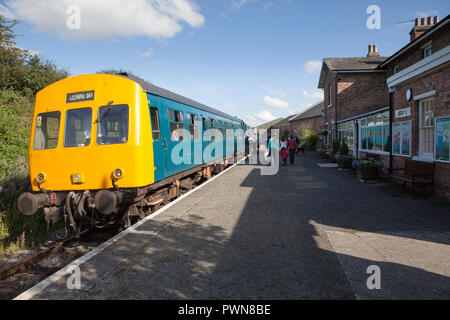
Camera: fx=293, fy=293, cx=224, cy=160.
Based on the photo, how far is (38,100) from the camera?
581cm

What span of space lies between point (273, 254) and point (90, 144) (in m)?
3.67

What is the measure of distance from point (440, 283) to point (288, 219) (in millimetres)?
2869

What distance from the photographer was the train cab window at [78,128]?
536 cm

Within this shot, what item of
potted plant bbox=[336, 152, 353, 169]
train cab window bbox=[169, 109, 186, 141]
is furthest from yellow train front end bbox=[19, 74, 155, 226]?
potted plant bbox=[336, 152, 353, 169]

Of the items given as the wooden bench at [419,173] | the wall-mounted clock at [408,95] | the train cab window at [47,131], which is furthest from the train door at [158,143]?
the wall-mounted clock at [408,95]

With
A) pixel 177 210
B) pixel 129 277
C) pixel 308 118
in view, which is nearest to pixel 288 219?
pixel 177 210

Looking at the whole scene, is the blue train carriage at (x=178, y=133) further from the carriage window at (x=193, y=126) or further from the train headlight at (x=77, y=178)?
the train headlight at (x=77, y=178)


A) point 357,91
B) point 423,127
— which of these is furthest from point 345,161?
point 357,91

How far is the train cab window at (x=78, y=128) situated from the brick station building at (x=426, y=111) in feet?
25.8

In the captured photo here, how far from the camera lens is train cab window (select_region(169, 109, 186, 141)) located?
691cm

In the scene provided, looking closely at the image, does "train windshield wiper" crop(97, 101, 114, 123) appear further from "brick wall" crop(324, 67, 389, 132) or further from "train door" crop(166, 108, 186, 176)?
"brick wall" crop(324, 67, 389, 132)

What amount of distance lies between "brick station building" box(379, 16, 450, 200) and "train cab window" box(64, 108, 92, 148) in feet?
25.8

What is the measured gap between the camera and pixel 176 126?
7250 millimetres
